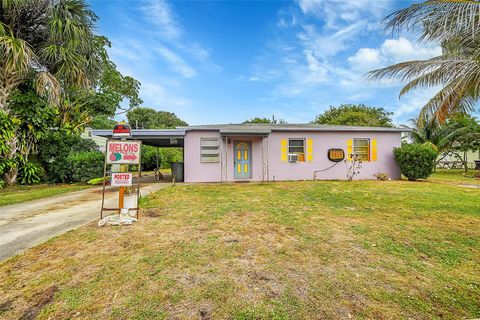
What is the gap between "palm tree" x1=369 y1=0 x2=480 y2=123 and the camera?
3.84 metres

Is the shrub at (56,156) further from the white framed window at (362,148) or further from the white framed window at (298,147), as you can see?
the white framed window at (362,148)

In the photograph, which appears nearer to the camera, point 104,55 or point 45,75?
point 45,75

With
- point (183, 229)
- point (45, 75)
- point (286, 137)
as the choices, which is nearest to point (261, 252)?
point (183, 229)

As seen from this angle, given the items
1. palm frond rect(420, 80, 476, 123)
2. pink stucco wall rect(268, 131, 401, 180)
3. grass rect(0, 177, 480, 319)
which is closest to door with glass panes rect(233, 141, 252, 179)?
pink stucco wall rect(268, 131, 401, 180)

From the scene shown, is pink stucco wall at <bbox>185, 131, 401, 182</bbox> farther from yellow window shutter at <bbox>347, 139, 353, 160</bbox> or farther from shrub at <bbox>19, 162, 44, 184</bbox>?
shrub at <bbox>19, 162, 44, 184</bbox>

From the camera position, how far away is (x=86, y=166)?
34.6ft

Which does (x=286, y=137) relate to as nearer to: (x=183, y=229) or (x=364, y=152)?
(x=364, y=152)

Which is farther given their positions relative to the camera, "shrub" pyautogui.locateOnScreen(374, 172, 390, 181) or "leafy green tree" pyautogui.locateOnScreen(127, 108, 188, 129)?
"leafy green tree" pyautogui.locateOnScreen(127, 108, 188, 129)

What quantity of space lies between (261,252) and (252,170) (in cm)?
836

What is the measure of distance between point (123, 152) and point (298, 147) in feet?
29.7

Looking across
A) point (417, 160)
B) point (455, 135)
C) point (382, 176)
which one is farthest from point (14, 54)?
point (455, 135)

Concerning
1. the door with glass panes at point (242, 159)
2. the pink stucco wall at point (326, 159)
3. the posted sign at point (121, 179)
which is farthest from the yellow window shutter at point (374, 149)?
the posted sign at point (121, 179)

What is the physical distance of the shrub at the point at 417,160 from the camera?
439 inches

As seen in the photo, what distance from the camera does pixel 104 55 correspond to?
1581 centimetres
